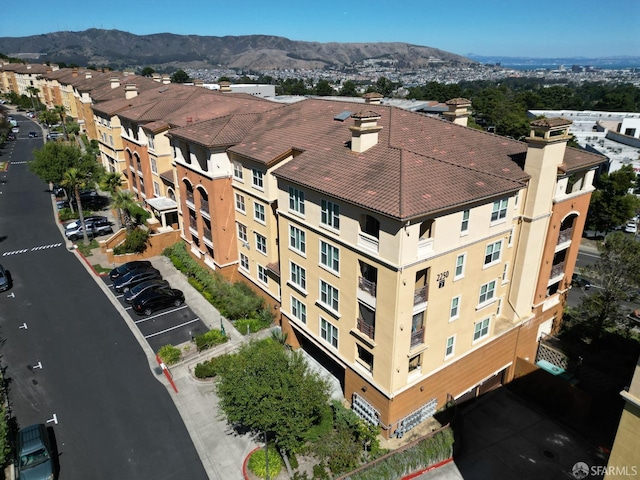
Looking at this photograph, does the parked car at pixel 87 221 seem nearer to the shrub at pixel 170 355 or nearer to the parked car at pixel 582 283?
the shrub at pixel 170 355

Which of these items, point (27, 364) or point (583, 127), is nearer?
point (27, 364)

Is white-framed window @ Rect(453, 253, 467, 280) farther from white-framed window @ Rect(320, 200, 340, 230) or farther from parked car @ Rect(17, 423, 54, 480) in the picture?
parked car @ Rect(17, 423, 54, 480)

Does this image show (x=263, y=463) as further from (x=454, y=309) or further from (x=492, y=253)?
(x=492, y=253)

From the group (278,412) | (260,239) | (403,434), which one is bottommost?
(403,434)

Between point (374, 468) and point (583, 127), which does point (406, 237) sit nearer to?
point (374, 468)

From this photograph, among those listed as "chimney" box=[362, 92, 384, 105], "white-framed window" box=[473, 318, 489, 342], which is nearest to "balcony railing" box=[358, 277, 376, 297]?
"white-framed window" box=[473, 318, 489, 342]

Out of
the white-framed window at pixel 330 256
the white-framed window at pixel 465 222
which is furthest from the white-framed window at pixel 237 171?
the white-framed window at pixel 465 222

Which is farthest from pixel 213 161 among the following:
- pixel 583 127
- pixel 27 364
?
pixel 583 127
